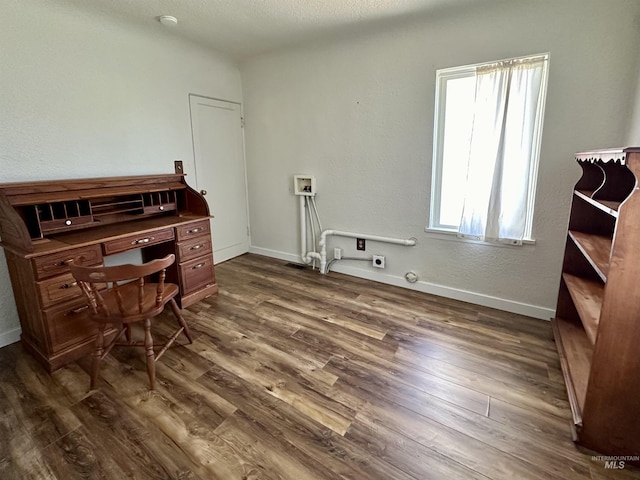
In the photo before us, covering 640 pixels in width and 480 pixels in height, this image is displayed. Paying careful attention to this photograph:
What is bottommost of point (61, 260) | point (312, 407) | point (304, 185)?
point (312, 407)

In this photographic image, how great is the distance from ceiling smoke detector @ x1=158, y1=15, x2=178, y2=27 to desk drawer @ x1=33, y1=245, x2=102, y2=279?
6.51ft

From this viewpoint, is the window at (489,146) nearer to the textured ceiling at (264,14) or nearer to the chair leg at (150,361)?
the textured ceiling at (264,14)

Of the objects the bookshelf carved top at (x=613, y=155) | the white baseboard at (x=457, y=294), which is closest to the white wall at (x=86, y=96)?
the white baseboard at (x=457, y=294)

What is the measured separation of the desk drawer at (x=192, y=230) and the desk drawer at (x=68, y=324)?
0.85 m

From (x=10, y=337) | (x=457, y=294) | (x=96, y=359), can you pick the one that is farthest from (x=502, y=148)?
(x=10, y=337)

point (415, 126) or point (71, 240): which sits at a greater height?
point (415, 126)

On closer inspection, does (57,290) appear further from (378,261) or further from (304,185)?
(378,261)

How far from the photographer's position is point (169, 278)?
2.85 metres

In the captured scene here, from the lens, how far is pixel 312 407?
1.68 meters

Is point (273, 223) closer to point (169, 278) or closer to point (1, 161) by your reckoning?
point (169, 278)

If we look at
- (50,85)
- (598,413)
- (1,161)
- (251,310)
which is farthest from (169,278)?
(598,413)

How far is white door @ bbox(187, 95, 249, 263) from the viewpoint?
11.7ft

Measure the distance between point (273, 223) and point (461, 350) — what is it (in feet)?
8.83

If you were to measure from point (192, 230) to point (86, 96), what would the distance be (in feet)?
4.50
